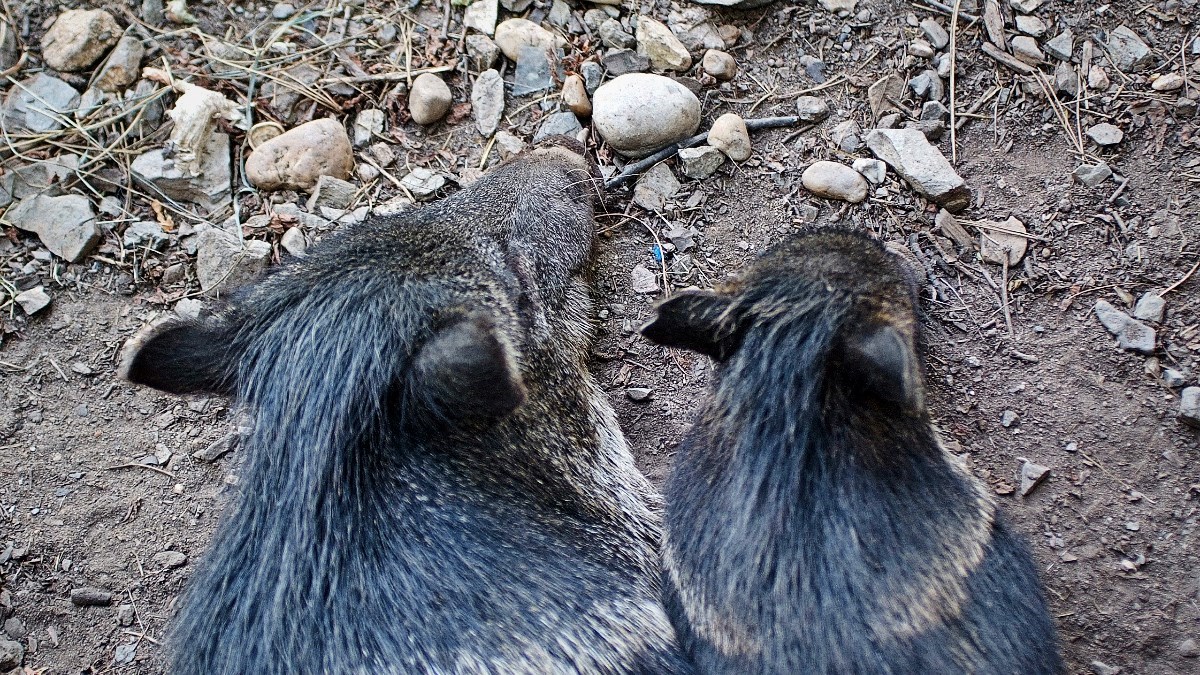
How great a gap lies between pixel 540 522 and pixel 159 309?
204cm

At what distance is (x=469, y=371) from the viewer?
269cm

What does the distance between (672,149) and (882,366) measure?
5.42 feet

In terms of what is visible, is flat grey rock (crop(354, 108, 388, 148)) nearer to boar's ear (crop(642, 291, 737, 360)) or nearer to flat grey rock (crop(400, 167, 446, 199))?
flat grey rock (crop(400, 167, 446, 199))

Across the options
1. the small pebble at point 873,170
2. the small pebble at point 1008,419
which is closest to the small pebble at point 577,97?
the small pebble at point 873,170

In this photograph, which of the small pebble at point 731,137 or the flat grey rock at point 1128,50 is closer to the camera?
the flat grey rock at point 1128,50

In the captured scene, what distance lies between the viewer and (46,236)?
4.01 metres

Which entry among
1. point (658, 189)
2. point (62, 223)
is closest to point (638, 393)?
point (658, 189)

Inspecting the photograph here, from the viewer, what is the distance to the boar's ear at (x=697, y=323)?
2.93 meters

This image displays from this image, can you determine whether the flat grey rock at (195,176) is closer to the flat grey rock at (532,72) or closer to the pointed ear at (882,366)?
the flat grey rock at (532,72)

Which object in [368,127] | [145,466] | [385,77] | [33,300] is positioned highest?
[385,77]

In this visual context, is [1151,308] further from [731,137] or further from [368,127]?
[368,127]

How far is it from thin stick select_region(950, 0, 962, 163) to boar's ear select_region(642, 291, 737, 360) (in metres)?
1.41

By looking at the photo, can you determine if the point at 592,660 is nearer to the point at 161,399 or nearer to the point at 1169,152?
the point at 161,399

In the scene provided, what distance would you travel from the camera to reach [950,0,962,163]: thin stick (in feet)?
12.2
